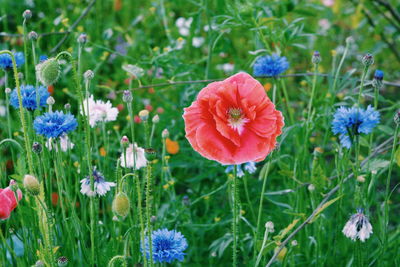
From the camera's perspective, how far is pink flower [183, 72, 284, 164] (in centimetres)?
96

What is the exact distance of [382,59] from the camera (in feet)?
9.59

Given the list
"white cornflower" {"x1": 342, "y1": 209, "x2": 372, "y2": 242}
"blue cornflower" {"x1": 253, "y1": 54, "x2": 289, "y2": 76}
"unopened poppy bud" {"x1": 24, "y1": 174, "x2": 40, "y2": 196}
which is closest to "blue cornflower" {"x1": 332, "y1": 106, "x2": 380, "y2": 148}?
"white cornflower" {"x1": 342, "y1": 209, "x2": 372, "y2": 242}

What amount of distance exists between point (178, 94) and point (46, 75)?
0.85 meters

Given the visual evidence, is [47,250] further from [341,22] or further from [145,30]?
[341,22]

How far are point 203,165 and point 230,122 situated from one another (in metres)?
0.63

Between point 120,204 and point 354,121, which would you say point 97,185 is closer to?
point 120,204

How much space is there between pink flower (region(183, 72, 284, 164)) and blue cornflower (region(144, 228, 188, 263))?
0.71 feet

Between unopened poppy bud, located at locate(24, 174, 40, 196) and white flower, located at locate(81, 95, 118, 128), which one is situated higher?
white flower, located at locate(81, 95, 118, 128)

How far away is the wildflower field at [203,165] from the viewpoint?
0.98 meters

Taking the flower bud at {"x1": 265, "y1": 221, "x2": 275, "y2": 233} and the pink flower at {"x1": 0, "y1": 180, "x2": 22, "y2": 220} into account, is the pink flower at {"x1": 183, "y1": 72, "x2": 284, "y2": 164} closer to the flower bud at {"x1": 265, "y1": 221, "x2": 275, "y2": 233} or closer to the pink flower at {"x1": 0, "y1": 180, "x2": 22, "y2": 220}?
the flower bud at {"x1": 265, "y1": 221, "x2": 275, "y2": 233}

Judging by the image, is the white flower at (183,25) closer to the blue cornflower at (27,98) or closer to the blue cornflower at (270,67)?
the blue cornflower at (270,67)

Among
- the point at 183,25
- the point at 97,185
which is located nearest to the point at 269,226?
the point at 97,185

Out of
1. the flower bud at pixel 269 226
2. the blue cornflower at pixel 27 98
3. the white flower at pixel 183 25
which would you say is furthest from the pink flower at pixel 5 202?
the white flower at pixel 183 25

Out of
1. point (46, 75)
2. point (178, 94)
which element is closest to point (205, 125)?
point (46, 75)
